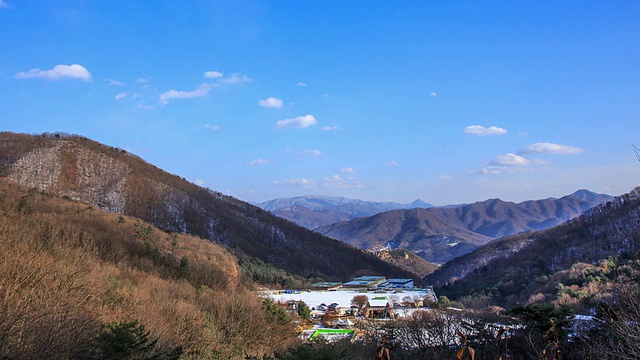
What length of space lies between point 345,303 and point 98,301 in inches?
1884

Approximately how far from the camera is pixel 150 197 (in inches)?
3442

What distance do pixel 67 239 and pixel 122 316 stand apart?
31.2 feet

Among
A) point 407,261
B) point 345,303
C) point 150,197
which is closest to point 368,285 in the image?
point 345,303

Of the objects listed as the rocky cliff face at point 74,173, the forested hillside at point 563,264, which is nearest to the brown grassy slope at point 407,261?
the forested hillside at point 563,264

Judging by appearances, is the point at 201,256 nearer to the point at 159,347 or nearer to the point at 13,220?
the point at 13,220

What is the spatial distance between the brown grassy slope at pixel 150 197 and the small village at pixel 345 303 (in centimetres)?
2206

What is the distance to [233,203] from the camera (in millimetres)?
120938

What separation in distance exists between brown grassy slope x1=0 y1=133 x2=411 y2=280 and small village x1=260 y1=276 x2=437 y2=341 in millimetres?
22056

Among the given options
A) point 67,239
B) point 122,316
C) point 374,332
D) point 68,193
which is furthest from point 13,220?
point 68,193

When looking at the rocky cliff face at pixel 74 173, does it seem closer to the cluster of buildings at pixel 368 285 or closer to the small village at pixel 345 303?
the small village at pixel 345 303

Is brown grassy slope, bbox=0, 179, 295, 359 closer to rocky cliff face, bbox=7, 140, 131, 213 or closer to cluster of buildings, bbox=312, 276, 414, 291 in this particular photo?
cluster of buildings, bbox=312, 276, 414, 291

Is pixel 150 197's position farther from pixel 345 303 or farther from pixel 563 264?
pixel 563 264

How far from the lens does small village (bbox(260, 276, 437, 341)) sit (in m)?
42.8

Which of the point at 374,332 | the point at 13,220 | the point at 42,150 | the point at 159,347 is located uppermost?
the point at 42,150
